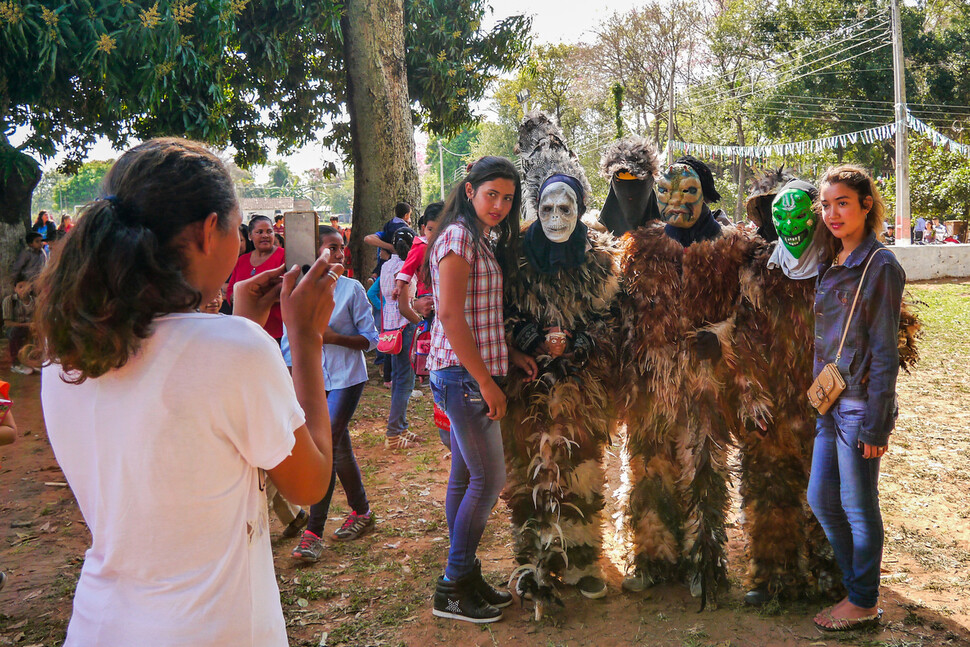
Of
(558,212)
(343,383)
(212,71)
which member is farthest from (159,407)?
(212,71)

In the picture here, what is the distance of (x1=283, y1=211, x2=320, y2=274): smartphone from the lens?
65.5 inches

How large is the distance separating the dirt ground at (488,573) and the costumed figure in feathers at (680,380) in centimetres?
26

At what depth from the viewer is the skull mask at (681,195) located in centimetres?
375

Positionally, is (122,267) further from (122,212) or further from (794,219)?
(794,219)

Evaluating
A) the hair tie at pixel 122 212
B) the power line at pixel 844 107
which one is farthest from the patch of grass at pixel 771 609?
the power line at pixel 844 107

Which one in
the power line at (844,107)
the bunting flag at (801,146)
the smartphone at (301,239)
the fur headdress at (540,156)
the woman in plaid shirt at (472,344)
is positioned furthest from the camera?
the power line at (844,107)

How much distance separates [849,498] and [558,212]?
1749 mm

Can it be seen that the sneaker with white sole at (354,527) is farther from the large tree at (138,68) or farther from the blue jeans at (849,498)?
the large tree at (138,68)

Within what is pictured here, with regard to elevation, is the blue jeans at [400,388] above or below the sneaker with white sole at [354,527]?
above

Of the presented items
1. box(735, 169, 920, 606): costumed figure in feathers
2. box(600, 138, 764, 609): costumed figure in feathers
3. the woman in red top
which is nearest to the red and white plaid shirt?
box(600, 138, 764, 609): costumed figure in feathers

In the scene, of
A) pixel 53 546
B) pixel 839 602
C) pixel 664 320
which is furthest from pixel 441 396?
pixel 53 546

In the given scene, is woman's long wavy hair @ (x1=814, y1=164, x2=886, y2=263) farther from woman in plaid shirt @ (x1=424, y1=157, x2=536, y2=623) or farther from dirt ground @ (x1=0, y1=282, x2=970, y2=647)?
dirt ground @ (x1=0, y1=282, x2=970, y2=647)

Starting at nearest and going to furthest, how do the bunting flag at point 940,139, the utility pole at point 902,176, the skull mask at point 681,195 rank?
the skull mask at point 681,195
the utility pole at point 902,176
the bunting flag at point 940,139

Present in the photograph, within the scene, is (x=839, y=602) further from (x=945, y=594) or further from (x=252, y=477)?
(x=252, y=477)
